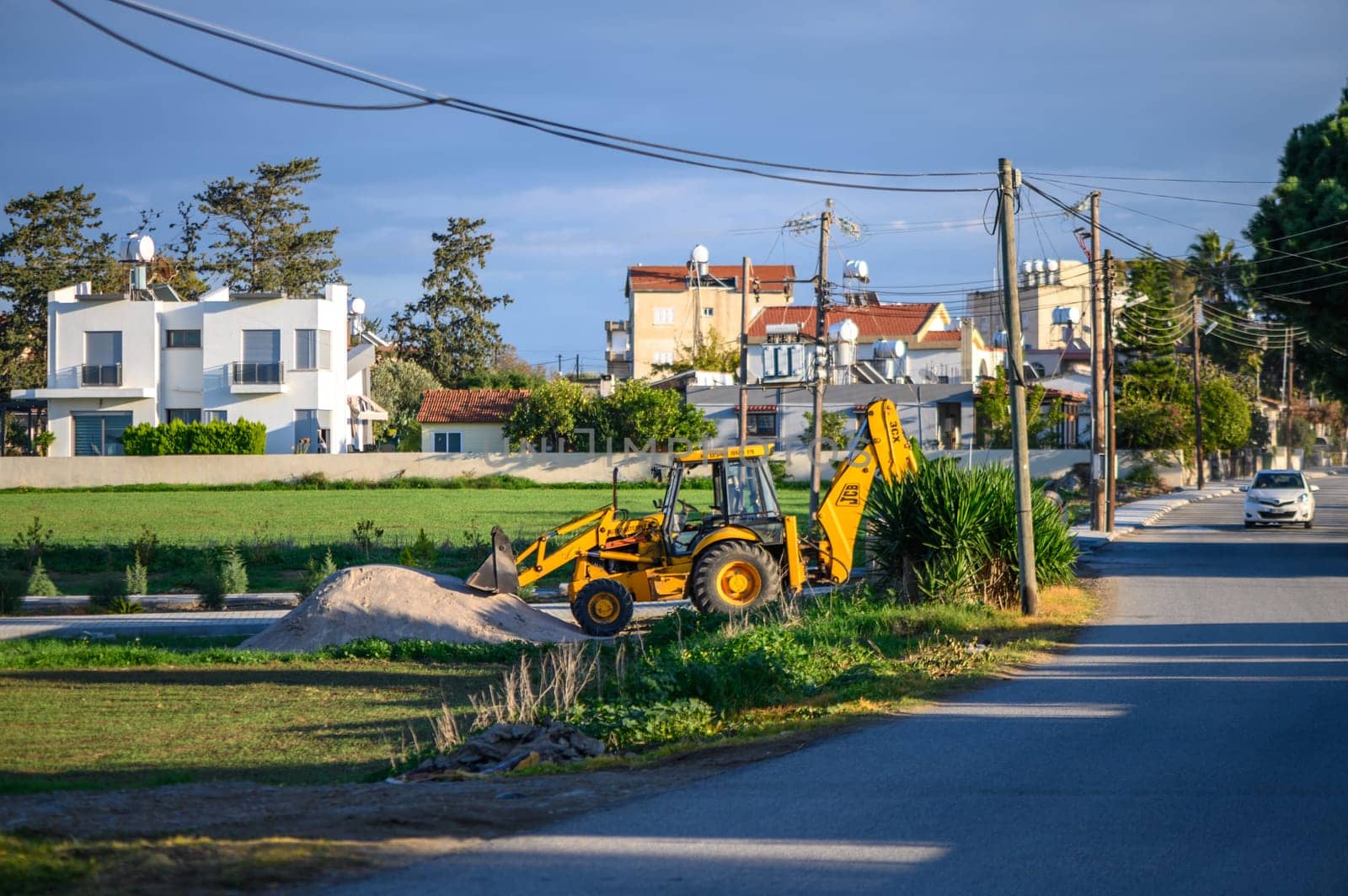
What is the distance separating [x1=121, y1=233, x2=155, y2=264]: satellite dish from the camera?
64125 millimetres

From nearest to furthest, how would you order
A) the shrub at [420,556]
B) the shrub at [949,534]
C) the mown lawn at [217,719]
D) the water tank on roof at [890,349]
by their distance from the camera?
the mown lawn at [217,719]
the shrub at [949,534]
the shrub at [420,556]
the water tank on roof at [890,349]

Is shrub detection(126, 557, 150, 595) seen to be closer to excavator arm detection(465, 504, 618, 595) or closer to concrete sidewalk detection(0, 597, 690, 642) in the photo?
concrete sidewalk detection(0, 597, 690, 642)

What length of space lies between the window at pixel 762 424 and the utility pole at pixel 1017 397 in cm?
4819

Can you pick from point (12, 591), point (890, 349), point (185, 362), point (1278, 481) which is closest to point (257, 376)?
point (185, 362)

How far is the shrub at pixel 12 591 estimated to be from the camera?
2477 cm

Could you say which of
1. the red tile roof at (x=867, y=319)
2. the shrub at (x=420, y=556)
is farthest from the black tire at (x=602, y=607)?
the red tile roof at (x=867, y=319)

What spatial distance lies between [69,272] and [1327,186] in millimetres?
65362

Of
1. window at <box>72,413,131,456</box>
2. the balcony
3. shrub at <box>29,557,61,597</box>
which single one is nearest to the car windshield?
shrub at <box>29,557,61,597</box>

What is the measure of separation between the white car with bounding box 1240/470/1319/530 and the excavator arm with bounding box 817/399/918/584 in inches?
934

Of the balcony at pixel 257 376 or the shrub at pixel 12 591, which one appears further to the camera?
the balcony at pixel 257 376

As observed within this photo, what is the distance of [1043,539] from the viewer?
843 inches

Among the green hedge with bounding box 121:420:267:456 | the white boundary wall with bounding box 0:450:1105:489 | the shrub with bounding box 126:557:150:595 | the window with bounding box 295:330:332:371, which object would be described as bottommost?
the shrub with bounding box 126:557:150:595

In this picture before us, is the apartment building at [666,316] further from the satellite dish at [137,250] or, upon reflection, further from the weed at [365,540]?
the weed at [365,540]

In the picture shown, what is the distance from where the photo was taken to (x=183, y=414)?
213ft
